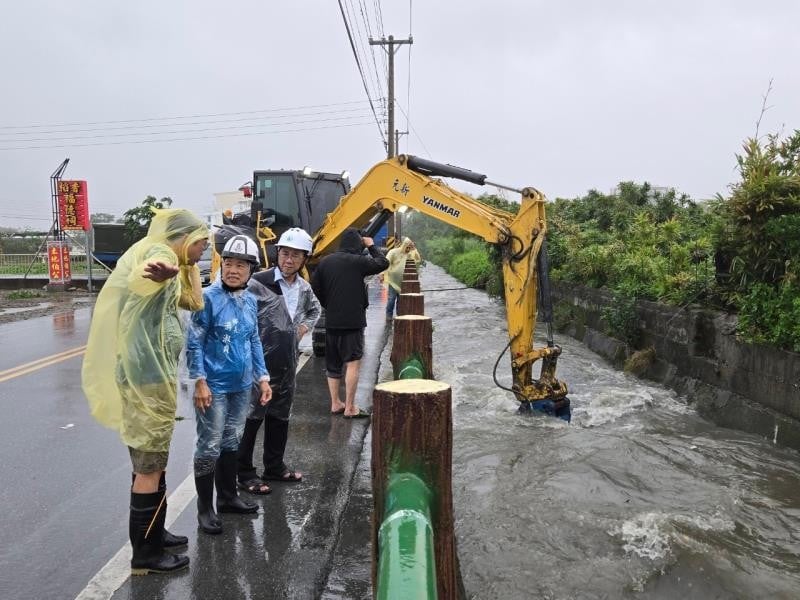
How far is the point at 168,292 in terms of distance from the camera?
311 cm

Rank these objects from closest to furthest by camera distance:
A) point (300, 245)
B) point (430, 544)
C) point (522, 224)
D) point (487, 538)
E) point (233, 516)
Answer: point (430, 544) < point (233, 516) < point (487, 538) < point (300, 245) < point (522, 224)

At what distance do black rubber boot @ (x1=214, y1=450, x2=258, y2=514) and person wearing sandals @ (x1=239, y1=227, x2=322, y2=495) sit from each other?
315 mm

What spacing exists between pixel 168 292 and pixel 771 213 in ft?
20.5

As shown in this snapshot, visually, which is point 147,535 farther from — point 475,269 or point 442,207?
point 475,269

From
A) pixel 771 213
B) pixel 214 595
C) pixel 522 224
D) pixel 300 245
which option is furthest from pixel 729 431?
pixel 214 595

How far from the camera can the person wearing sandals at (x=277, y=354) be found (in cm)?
435

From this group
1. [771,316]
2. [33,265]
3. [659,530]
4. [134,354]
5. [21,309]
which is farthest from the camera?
[33,265]

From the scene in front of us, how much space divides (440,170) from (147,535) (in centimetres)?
502

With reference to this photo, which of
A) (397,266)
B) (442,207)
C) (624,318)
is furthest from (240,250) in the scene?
(624,318)

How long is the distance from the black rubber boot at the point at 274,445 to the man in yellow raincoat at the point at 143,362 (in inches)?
49.6

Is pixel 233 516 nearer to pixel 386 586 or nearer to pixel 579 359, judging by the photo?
pixel 386 586

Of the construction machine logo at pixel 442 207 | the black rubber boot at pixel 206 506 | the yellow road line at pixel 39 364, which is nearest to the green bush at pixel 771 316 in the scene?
the construction machine logo at pixel 442 207

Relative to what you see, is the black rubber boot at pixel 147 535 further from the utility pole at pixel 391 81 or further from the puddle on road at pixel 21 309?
the utility pole at pixel 391 81

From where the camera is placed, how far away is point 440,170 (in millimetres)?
7000
